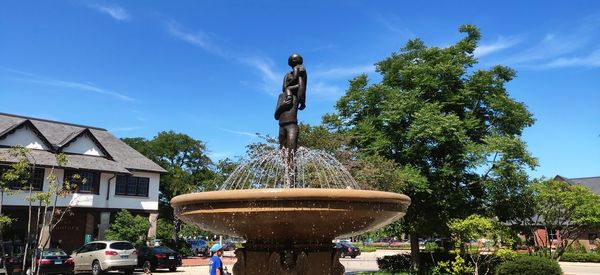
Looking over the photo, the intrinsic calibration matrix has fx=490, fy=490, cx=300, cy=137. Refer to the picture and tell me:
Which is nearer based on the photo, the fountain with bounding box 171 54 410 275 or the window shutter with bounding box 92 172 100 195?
the fountain with bounding box 171 54 410 275

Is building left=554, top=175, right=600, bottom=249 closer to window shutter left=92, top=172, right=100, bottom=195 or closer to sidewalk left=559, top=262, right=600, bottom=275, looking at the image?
sidewalk left=559, top=262, right=600, bottom=275

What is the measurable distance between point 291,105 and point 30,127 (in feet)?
88.8

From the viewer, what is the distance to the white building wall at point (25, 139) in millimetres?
29766

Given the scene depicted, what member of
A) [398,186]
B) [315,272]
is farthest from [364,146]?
[315,272]

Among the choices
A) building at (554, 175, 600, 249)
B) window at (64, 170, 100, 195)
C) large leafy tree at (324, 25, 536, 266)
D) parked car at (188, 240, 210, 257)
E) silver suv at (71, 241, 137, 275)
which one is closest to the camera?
large leafy tree at (324, 25, 536, 266)

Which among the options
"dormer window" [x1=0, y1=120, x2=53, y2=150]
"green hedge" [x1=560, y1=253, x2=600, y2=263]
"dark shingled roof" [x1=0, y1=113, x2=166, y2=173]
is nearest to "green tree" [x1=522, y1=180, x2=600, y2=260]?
"green hedge" [x1=560, y1=253, x2=600, y2=263]

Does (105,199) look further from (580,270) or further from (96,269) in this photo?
(580,270)

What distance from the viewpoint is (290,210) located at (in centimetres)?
546

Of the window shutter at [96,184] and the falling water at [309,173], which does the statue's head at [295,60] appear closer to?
the falling water at [309,173]

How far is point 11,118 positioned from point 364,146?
24426 mm

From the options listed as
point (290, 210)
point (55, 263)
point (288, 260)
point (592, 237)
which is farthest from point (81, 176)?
point (592, 237)

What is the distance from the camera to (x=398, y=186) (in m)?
18.4

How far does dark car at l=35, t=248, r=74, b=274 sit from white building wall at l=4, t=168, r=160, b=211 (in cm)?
646

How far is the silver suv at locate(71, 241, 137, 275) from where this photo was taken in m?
22.7
